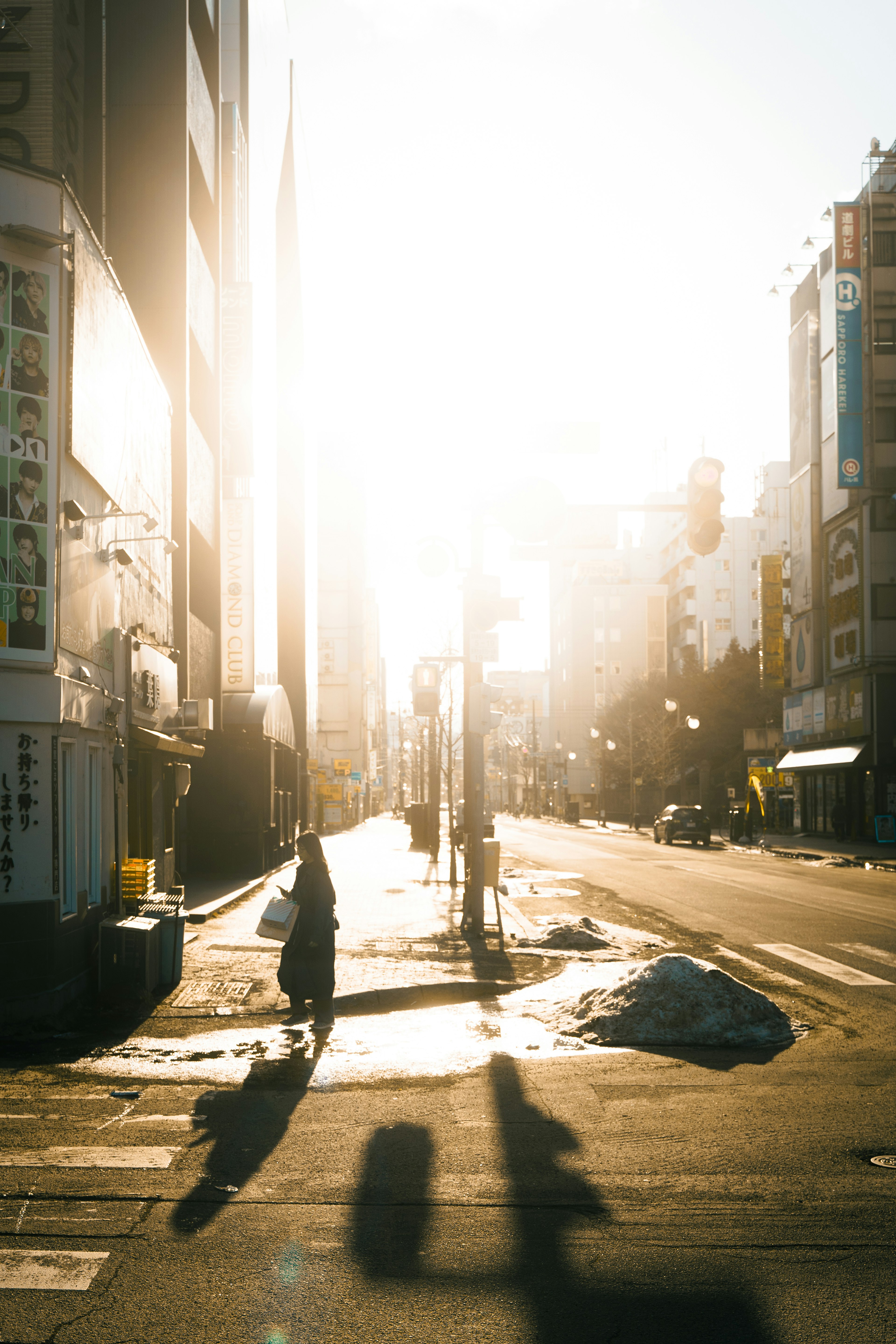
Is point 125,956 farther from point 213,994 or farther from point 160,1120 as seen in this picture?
point 160,1120

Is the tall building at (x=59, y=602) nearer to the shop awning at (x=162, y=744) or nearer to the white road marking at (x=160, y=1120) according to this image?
the shop awning at (x=162, y=744)

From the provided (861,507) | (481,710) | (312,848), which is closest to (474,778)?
(481,710)

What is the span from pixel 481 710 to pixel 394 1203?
12.4 m

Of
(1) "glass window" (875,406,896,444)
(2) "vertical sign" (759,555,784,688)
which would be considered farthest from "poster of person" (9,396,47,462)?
(2) "vertical sign" (759,555,784,688)

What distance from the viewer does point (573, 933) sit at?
15.6 m

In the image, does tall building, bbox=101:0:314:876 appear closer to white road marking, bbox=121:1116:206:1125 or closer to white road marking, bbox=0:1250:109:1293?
white road marking, bbox=121:1116:206:1125

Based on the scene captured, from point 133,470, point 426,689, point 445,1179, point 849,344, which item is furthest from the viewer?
point 849,344

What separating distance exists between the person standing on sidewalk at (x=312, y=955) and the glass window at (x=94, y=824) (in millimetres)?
2626

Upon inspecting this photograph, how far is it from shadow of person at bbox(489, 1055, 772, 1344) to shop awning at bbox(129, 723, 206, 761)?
31.7ft

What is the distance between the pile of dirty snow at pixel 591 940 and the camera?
15.0 metres

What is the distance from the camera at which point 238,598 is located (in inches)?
1181

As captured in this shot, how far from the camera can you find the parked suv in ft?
160

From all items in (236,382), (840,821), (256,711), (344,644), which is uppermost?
(236,382)

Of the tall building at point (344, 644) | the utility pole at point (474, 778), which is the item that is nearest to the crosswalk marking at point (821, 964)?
the utility pole at point (474, 778)
